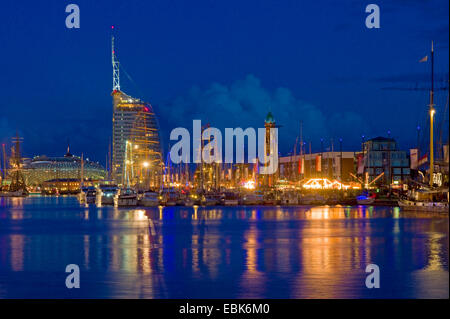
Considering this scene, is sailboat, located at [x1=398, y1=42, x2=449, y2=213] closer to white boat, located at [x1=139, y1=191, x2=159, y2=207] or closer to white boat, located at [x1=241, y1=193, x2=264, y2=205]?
white boat, located at [x1=241, y1=193, x2=264, y2=205]

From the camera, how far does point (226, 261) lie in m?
35.3

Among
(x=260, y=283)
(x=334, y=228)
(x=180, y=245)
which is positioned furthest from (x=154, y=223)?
(x=260, y=283)

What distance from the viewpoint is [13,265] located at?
3422cm

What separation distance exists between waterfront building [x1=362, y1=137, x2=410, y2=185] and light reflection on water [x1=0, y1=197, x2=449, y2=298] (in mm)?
98753

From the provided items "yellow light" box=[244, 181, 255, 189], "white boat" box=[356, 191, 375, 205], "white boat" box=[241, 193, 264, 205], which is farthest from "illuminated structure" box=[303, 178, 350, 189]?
"white boat" box=[241, 193, 264, 205]

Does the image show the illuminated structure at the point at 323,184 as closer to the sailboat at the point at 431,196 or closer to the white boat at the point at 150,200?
the white boat at the point at 150,200

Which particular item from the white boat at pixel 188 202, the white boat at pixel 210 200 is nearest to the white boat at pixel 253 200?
the white boat at pixel 210 200

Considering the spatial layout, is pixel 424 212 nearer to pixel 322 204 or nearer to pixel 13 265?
pixel 322 204

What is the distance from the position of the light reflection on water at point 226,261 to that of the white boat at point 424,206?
1689cm

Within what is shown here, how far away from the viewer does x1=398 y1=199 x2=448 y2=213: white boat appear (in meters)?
75.7

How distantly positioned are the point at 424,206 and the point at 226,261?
167 ft

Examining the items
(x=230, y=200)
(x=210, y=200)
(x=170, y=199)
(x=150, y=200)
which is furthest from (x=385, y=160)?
(x=150, y=200)

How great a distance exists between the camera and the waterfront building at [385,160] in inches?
6201

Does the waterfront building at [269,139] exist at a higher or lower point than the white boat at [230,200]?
higher
